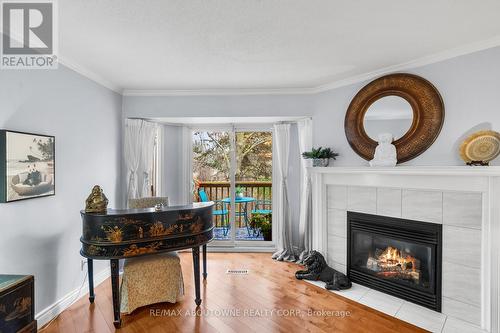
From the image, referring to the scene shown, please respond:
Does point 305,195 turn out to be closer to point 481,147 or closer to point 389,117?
point 389,117

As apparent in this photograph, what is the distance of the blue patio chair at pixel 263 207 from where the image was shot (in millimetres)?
4629

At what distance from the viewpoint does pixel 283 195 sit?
4.24m

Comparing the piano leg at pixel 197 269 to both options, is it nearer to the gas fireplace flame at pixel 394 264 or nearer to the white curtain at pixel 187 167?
the white curtain at pixel 187 167

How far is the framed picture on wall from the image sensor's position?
207 centimetres

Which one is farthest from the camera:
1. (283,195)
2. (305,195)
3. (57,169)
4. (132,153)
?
(283,195)

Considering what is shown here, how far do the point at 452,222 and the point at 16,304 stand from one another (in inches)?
141

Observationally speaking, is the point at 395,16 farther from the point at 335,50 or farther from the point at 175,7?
the point at 175,7

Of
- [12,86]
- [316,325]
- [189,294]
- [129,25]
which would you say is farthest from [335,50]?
[189,294]

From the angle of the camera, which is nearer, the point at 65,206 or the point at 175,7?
the point at 175,7

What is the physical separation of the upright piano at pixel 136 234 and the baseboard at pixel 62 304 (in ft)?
2.13

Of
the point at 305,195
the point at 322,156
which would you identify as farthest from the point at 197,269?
the point at 322,156

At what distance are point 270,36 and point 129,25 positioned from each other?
112 cm

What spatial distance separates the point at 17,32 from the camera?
7.13 ft
